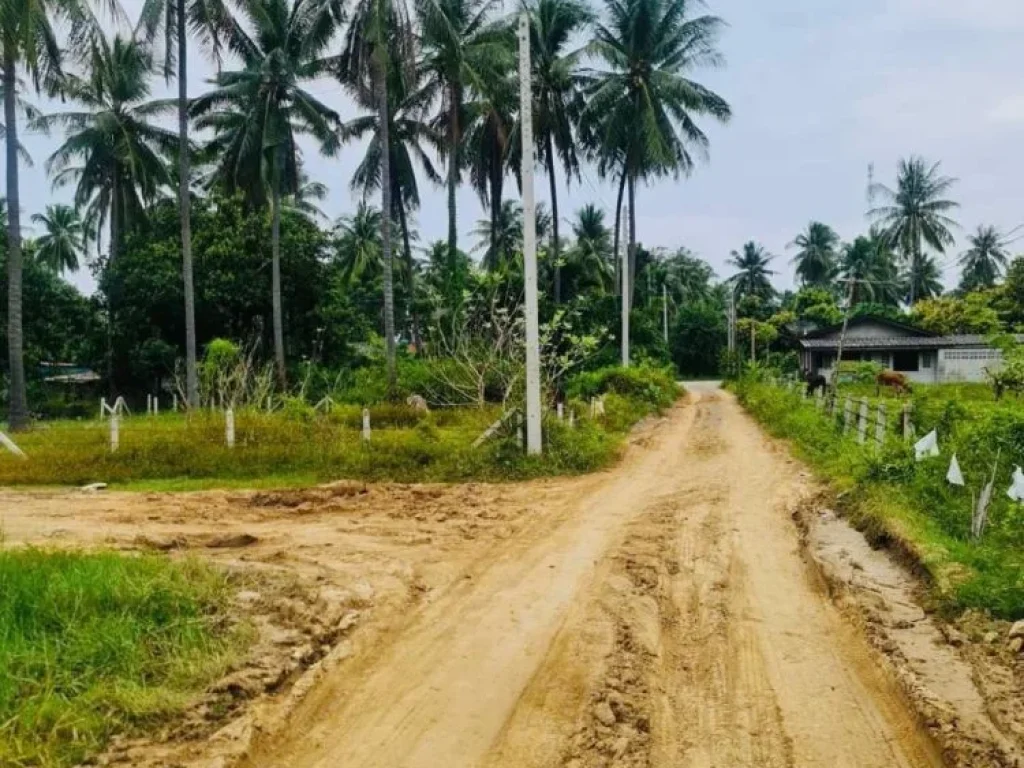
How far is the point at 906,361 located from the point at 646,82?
1966 centimetres

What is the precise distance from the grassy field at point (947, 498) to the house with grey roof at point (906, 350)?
27.7 meters

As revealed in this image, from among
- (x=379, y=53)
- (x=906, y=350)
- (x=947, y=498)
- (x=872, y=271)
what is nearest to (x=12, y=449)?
(x=379, y=53)

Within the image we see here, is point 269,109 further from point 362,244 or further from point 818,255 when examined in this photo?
point 818,255

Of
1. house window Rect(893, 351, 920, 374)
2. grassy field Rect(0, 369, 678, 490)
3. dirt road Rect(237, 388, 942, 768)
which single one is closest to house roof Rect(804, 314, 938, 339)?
house window Rect(893, 351, 920, 374)

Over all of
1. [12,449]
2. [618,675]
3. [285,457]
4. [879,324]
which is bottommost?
[618,675]

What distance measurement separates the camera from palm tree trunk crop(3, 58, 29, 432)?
66.2ft

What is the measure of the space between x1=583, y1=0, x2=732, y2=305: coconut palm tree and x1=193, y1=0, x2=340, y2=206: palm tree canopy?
10.1 m

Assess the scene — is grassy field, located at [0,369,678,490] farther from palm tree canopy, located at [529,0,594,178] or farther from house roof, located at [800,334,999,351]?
house roof, located at [800,334,999,351]

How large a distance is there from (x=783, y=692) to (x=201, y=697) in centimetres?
303

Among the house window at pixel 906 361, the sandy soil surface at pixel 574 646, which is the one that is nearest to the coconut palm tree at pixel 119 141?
the sandy soil surface at pixel 574 646

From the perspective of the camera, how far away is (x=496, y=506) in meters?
10.4

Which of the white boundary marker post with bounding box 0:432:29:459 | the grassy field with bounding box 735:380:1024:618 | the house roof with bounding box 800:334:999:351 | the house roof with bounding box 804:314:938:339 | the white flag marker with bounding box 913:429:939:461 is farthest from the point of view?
the house roof with bounding box 804:314:938:339

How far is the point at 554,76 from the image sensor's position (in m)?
32.0

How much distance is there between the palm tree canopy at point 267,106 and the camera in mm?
27469
